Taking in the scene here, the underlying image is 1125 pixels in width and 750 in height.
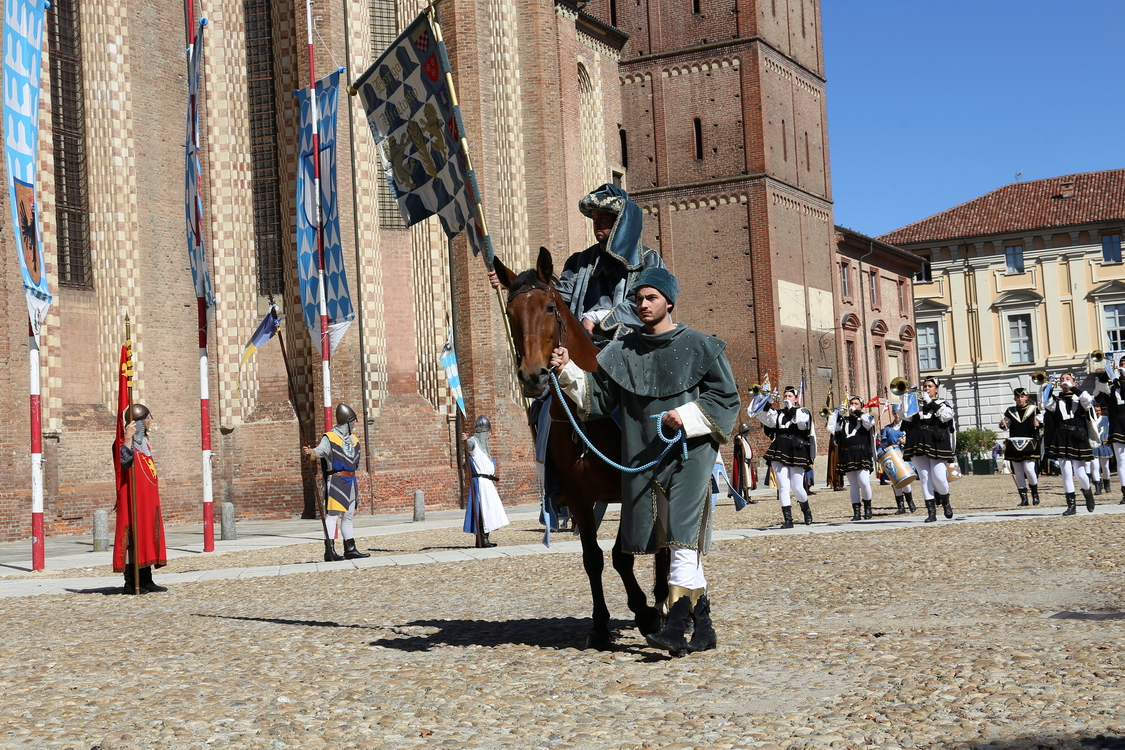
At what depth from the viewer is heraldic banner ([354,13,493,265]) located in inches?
328

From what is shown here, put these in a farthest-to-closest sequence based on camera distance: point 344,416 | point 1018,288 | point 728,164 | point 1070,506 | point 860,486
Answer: point 1018,288
point 728,164
point 860,486
point 1070,506
point 344,416

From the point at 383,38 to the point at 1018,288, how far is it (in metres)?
47.9

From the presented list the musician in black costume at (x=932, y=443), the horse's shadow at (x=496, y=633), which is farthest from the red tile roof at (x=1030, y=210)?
the horse's shadow at (x=496, y=633)

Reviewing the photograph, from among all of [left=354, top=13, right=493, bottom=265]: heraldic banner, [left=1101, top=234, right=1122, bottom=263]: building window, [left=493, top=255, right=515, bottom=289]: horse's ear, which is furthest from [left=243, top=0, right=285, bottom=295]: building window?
[left=1101, top=234, right=1122, bottom=263]: building window

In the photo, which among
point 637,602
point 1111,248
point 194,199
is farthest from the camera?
point 1111,248

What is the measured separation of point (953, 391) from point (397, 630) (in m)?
62.8

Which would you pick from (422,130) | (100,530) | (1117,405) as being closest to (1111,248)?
(1117,405)

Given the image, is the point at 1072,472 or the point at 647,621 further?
the point at 1072,472

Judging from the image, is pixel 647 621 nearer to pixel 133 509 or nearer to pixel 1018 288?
pixel 133 509

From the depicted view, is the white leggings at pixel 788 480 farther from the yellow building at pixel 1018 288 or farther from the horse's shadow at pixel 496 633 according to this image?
the yellow building at pixel 1018 288

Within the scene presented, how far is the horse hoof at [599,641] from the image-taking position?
22.0ft

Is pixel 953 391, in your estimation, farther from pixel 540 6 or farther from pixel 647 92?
pixel 540 6

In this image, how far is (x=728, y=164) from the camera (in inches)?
1752

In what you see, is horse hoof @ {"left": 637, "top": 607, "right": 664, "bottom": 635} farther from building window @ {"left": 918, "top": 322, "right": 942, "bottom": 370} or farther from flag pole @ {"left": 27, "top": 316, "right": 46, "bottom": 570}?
building window @ {"left": 918, "top": 322, "right": 942, "bottom": 370}
